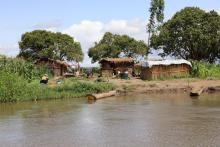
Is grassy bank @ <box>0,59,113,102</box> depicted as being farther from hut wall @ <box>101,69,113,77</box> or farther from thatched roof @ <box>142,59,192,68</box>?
hut wall @ <box>101,69,113,77</box>

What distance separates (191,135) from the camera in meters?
16.3

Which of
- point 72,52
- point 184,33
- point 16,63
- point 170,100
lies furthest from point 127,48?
point 170,100

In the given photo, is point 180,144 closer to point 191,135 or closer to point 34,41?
point 191,135

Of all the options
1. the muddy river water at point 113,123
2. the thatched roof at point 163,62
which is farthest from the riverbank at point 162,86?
the muddy river water at point 113,123

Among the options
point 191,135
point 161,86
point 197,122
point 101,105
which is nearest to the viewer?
point 191,135

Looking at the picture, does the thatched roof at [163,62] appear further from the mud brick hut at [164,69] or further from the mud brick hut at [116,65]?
the mud brick hut at [116,65]

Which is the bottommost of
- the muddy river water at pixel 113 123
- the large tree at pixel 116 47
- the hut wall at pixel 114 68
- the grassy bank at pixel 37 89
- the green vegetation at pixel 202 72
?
the muddy river water at pixel 113 123

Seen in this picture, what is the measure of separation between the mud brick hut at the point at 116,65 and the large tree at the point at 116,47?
12.0 m

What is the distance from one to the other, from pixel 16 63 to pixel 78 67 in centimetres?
1497

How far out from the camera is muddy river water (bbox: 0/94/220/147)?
15.6 m

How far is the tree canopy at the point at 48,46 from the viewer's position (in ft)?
201

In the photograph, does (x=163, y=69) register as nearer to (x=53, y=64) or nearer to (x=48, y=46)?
(x=53, y=64)

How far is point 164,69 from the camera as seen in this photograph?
139 ft

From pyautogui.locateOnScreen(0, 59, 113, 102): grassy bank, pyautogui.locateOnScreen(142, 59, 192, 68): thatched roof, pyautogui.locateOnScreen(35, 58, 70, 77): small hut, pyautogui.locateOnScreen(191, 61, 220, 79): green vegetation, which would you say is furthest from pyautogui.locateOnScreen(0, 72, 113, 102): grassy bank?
pyautogui.locateOnScreen(35, 58, 70, 77): small hut
